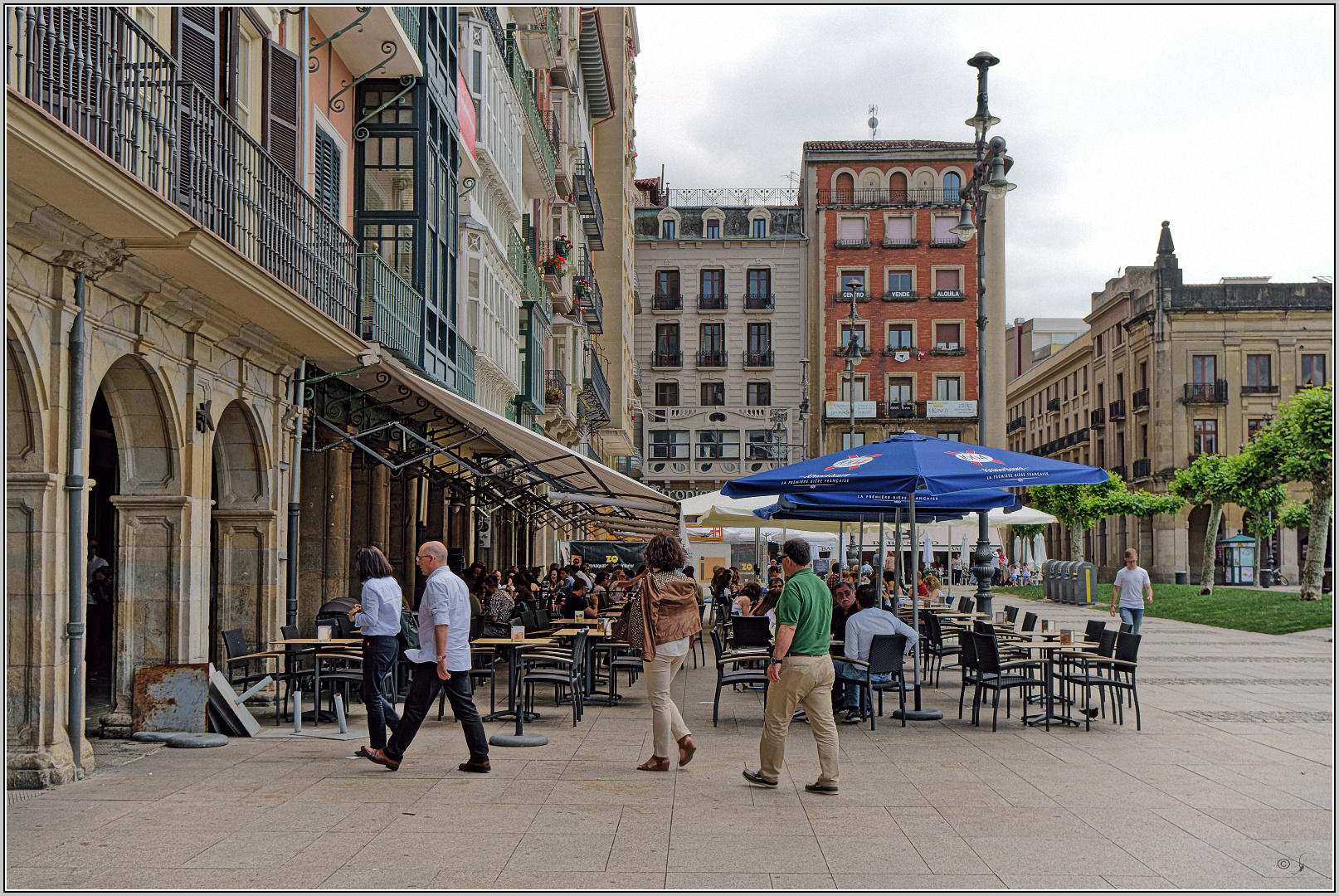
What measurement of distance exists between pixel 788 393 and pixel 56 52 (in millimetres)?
66681

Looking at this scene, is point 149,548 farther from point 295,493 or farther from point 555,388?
point 555,388

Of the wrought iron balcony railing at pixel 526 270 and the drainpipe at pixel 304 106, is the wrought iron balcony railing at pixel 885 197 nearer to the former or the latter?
the wrought iron balcony railing at pixel 526 270

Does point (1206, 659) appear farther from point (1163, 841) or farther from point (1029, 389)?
point (1029, 389)

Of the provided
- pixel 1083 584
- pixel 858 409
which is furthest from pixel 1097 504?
pixel 858 409

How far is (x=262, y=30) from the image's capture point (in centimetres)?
1402

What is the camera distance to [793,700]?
8.98m

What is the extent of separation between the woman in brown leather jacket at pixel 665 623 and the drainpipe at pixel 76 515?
3.95 metres

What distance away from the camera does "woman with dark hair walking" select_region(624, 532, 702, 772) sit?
32.7 feet

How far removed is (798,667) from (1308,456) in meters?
31.5

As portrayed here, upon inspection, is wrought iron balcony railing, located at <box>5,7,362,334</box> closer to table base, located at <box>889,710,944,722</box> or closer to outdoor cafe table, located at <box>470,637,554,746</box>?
outdoor cafe table, located at <box>470,637,554,746</box>

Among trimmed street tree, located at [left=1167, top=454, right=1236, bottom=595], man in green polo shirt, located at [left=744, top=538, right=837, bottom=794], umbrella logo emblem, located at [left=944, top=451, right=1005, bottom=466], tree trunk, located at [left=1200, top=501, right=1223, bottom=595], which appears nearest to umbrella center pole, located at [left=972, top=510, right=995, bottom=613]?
umbrella logo emblem, located at [left=944, top=451, right=1005, bottom=466]

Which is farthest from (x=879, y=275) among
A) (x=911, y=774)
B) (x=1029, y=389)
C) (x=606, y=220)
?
(x=911, y=774)

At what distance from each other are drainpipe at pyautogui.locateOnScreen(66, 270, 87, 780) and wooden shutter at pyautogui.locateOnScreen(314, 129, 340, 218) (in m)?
6.84

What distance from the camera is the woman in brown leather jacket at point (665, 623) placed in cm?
Answer: 992
